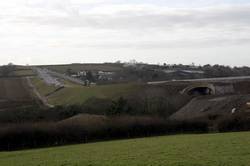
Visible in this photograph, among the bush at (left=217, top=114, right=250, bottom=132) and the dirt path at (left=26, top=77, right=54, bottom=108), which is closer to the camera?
the bush at (left=217, top=114, right=250, bottom=132)

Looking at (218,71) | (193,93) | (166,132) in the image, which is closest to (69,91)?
(193,93)

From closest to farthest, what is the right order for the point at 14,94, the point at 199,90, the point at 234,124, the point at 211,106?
the point at 234,124, the point at 211,106, the point at 199,90, the point at 14,94

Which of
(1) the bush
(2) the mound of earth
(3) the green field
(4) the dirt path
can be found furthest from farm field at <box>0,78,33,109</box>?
(1) the bush

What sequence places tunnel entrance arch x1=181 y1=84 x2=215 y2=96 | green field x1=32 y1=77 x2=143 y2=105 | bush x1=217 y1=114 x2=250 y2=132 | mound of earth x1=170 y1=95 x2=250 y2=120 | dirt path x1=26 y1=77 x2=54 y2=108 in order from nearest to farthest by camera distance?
1. bush x1=217 y1=114 x2=250 y2=132
2. mound of earth x1=170 y1=95 x2=250 y2=120
3. green field x1=32 y1=77 x2=143 y2=105
4. dirt path x1=26 y1=77 x2=54 y2=108
5. tunnel entrance arch x1=181 y1=84 x2=215 y2=96

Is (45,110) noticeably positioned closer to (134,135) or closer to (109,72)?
(134,135)

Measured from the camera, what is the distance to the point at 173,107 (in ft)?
293

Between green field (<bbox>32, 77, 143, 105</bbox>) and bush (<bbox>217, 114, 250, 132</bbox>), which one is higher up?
green field (<bbox>32, 77, 143, 105</bbox>)

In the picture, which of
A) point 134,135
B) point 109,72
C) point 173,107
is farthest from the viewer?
point 109,72

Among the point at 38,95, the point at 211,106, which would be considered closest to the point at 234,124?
the point at 211,106

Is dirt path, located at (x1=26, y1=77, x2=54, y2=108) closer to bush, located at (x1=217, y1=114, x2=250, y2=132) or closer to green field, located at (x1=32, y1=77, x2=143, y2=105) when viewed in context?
green field, located at (x1=32, y1=77, x2=143, y2=105)

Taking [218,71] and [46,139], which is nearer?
[46,139]

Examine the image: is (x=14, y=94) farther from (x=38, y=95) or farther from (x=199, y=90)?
(x=199, y=90)

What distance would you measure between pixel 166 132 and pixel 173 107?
2797 cm

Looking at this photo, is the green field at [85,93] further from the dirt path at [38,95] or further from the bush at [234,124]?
the bush at [234,124]
